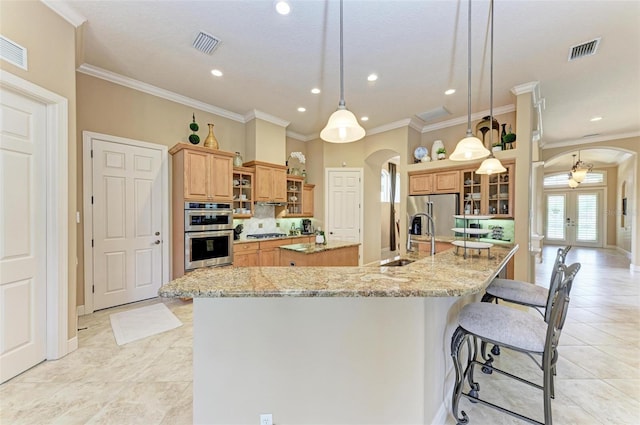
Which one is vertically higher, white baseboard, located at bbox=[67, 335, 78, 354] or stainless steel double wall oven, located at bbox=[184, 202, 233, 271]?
stainless steel double wall oven, located at bbox=[184, 202, 233, 271]

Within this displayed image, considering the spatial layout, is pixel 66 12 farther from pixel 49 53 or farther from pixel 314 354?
pixel 314 354

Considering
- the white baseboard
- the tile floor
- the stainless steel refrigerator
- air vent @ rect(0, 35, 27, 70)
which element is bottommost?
the tile floor

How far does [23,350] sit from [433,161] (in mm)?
5907

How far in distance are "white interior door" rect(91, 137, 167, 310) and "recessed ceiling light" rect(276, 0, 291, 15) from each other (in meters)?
2.81

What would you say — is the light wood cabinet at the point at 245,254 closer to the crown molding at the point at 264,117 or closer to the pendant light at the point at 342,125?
the crown molding at the point at 264,117

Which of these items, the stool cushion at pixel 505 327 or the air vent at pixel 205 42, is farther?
the air vent at pixel 205 42

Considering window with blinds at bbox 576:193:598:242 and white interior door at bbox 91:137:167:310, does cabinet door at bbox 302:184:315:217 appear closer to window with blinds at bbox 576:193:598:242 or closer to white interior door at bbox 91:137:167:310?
white interior door at bbox 91:137:167:310

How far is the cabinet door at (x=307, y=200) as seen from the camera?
596 centimetres

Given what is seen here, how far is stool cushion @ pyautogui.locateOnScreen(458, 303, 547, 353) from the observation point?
145 centimetres

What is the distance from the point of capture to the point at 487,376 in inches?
84.4

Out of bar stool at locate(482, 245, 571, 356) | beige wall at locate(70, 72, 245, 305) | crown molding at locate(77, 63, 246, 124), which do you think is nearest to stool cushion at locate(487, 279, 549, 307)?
bar stool at locate(482, 245, 571, 356)

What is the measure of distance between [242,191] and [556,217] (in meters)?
12.1

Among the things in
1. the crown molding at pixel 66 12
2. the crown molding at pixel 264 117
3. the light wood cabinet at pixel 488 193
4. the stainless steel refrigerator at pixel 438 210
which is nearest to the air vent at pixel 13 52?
the crown molding at pixel 66 12

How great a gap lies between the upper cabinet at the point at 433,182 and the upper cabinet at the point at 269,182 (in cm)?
269
